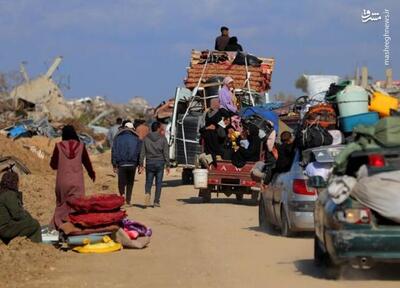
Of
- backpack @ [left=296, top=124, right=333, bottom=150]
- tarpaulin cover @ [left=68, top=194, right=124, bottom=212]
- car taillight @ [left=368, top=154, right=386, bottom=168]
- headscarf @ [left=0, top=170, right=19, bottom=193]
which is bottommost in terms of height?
tarpaulin cover @ [left=68, top=194, right=124, bottom=212]

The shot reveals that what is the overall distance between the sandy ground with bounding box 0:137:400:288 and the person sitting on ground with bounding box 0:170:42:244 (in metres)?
0.29

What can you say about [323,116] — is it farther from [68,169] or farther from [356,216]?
[356,216]

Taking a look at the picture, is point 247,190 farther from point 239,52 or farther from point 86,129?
point 86,129

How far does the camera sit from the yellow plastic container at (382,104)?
13383 millimetres

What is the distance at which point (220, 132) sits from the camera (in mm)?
22766

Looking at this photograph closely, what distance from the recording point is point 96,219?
13227 mm

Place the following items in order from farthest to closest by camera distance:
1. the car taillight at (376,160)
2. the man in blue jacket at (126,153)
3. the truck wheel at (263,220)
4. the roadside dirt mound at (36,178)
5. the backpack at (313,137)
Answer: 1. the man in blue jacket at (126,153)
2. the roadside dirt mound at (36,178)
3. the truck wheel at (263,220)
4. the backpack at (313,137)
5. the car taillight at (376,160)

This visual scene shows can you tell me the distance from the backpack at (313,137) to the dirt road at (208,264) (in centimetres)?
156

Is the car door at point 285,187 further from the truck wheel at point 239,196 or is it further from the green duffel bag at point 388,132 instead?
the truck wheel at point 239,196

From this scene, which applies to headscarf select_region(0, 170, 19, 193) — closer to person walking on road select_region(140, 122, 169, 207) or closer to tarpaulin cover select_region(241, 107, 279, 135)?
person walking on road select_region(140, 122, 169, 207)

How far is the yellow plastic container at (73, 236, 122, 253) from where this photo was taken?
13.2m

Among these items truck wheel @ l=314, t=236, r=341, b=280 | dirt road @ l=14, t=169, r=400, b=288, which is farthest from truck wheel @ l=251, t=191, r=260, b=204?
truck wheel @ l=314, t=236, r=341, b=280

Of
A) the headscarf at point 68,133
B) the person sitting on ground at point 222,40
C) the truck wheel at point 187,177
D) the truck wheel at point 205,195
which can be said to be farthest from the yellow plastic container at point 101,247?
the person sitting on ground at point 222,40

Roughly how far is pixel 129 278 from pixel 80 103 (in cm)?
6241
